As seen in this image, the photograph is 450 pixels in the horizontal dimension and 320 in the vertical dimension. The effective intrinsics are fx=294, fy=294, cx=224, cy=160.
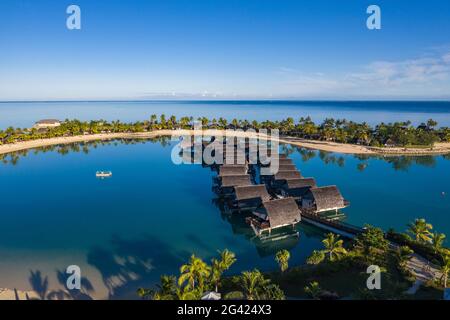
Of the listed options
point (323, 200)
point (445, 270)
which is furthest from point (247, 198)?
point (445, 270)

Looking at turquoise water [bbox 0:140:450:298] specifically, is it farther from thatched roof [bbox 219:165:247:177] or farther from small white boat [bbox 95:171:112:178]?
thatched roof [bbox 219:165:247:177]

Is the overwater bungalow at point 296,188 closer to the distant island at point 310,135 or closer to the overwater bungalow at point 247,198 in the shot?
the overwater bungalow at point 247,198

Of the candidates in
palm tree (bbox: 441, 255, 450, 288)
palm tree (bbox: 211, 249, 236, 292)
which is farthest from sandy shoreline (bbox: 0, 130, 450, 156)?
palm tree (bbox: 211, 249, 236, 292)

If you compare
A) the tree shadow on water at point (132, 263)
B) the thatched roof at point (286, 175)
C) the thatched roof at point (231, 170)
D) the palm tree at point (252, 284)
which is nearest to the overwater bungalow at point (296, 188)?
the thatched roof at point (286, 175)
